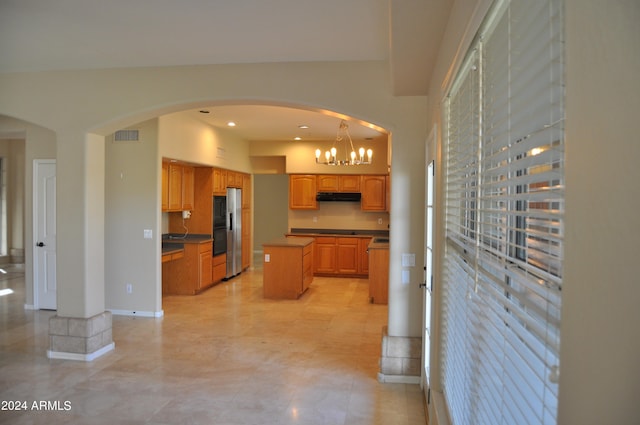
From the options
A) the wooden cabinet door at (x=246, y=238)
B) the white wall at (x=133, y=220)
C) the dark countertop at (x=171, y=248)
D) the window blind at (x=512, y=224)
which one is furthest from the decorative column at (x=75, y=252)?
the wooden cabinet door at (x=246, y=238)

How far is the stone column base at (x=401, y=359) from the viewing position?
12.5ft

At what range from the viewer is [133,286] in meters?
5.99

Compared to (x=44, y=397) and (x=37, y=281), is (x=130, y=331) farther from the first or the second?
(x=37, y=281)

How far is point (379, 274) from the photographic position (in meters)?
6.89

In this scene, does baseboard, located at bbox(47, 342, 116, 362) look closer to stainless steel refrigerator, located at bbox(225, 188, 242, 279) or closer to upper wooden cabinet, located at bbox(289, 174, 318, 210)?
stainless steel refrigerator, located at bbox(225, 188, 242, 279)

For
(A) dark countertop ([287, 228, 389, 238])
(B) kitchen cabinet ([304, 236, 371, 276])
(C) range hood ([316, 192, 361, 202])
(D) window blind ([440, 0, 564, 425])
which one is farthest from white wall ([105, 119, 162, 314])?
(D) window blind ([440, 0, 564, 425])

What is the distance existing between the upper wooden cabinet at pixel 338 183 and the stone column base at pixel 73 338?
607 centimetres

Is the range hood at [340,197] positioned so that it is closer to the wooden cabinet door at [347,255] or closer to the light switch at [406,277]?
the wooden cabinet door at [347,255]

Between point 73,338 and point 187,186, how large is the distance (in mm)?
3757

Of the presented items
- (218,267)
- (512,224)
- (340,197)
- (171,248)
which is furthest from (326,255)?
(512,224)

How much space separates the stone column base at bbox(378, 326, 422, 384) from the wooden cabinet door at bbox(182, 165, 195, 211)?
4.97m

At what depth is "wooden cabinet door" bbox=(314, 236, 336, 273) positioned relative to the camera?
9430 millimetres

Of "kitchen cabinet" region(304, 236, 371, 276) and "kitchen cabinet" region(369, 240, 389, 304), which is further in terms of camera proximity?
"kitchen cabinet" region(304, 236, 371, 276)

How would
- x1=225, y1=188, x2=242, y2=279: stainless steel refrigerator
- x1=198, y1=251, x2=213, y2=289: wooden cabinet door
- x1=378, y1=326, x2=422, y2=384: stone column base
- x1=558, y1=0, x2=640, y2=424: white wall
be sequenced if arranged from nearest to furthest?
x1=558, y1=0, x2=640, y2=424: white wall → x1=378, y1=326, x2=422, y2=384: stone column base → x1=198, y1=251, x2=213, y2=289: wooden cabinet door → x1=225, y1=188, x2=242, y2=279: stainless steel refrigerator
